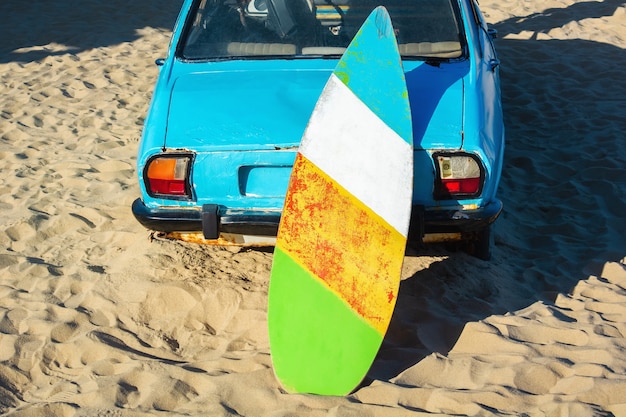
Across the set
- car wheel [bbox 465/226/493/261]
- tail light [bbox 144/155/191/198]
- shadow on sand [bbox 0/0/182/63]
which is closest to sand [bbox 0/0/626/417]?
car wheel [bbox 465/226/493/261]

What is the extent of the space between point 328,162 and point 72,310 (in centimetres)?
152

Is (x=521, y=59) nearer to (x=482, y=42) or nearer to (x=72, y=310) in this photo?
(x=482, y=42)

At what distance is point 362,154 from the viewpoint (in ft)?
10.6

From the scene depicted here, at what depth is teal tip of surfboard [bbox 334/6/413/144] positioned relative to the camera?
3312mm

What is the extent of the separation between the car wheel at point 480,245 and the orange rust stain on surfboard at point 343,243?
91 centimetres

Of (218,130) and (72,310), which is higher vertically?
(218,130)

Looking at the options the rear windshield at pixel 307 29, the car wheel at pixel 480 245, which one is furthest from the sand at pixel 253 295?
the rear windshield at pixel 307 29

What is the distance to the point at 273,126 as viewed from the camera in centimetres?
342

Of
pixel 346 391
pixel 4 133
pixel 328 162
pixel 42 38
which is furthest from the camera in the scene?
pixel 42 38

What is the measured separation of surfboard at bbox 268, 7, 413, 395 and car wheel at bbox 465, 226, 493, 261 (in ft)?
2.90

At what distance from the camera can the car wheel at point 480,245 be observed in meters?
3.89

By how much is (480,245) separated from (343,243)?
1.16 metres

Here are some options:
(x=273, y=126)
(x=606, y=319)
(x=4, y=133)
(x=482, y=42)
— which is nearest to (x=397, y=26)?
(x=482, y=42)

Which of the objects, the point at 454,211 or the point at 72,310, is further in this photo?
the point at 72,310
